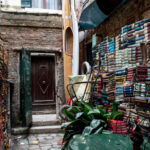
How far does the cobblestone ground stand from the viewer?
5341mm

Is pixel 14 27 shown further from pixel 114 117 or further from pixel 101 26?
pixel 114 117

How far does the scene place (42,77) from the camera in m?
9.82

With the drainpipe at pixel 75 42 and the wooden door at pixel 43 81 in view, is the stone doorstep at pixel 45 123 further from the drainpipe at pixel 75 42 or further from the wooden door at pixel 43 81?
the wooden door at pixel 43 81

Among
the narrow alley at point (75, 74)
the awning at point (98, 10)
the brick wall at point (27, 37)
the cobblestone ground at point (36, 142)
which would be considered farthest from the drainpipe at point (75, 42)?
the cobblestone ground at point (36, 142)

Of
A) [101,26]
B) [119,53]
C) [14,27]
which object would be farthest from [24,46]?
[119,53]

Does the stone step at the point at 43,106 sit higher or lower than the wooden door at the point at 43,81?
lower

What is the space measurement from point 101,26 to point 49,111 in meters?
4.73

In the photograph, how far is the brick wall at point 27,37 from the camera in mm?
7793

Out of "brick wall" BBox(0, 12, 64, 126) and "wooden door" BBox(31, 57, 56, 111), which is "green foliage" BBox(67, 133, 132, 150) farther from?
"wooden door" BBox(31, 57, 56, 111)

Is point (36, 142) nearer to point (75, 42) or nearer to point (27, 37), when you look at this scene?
point (75, 42)

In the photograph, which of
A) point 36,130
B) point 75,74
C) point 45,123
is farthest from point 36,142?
point 75,74

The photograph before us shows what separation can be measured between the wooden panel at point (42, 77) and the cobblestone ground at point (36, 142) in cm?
313

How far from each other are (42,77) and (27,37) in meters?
2.42

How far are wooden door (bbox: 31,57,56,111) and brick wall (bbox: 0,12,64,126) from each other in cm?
168
